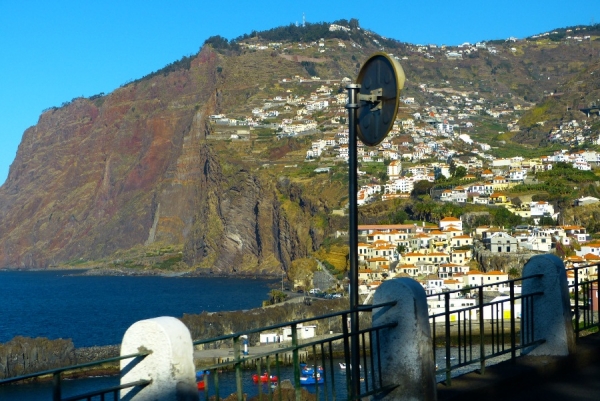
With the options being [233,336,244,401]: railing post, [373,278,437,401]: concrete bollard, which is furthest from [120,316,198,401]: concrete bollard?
[373,278,437,401]: concrete bollard

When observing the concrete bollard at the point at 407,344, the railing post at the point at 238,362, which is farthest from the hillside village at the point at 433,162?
the railing post at the point at 238,362

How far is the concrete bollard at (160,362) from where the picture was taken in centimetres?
397

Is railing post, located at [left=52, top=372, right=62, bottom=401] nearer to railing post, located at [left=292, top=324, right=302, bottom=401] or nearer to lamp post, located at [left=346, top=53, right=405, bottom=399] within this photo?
railing post, located at [left=292, top=324, right=302, bottom=401]

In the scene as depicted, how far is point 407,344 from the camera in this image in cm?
515

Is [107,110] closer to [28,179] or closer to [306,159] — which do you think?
[28,179]

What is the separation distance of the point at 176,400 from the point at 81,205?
168 m

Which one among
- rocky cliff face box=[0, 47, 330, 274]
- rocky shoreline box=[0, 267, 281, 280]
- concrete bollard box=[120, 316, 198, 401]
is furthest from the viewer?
rocky cliff face box=[0, 47, 330, 274]

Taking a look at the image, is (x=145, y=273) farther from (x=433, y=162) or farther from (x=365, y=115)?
(x=365, y=115)

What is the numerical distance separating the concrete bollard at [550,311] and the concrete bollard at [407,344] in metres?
1.73

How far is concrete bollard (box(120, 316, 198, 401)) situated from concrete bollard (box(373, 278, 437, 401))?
1496 mm

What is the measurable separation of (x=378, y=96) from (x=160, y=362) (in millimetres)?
1981

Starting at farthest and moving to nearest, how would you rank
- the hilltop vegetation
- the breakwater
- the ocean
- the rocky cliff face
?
the rocky cliff face → the hilltop vegetation → the ocean → the breakwater

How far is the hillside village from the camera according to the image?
59.8 m

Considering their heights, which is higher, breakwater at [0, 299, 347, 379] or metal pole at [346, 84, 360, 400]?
metal pole at [346, 84, 360, 400]
